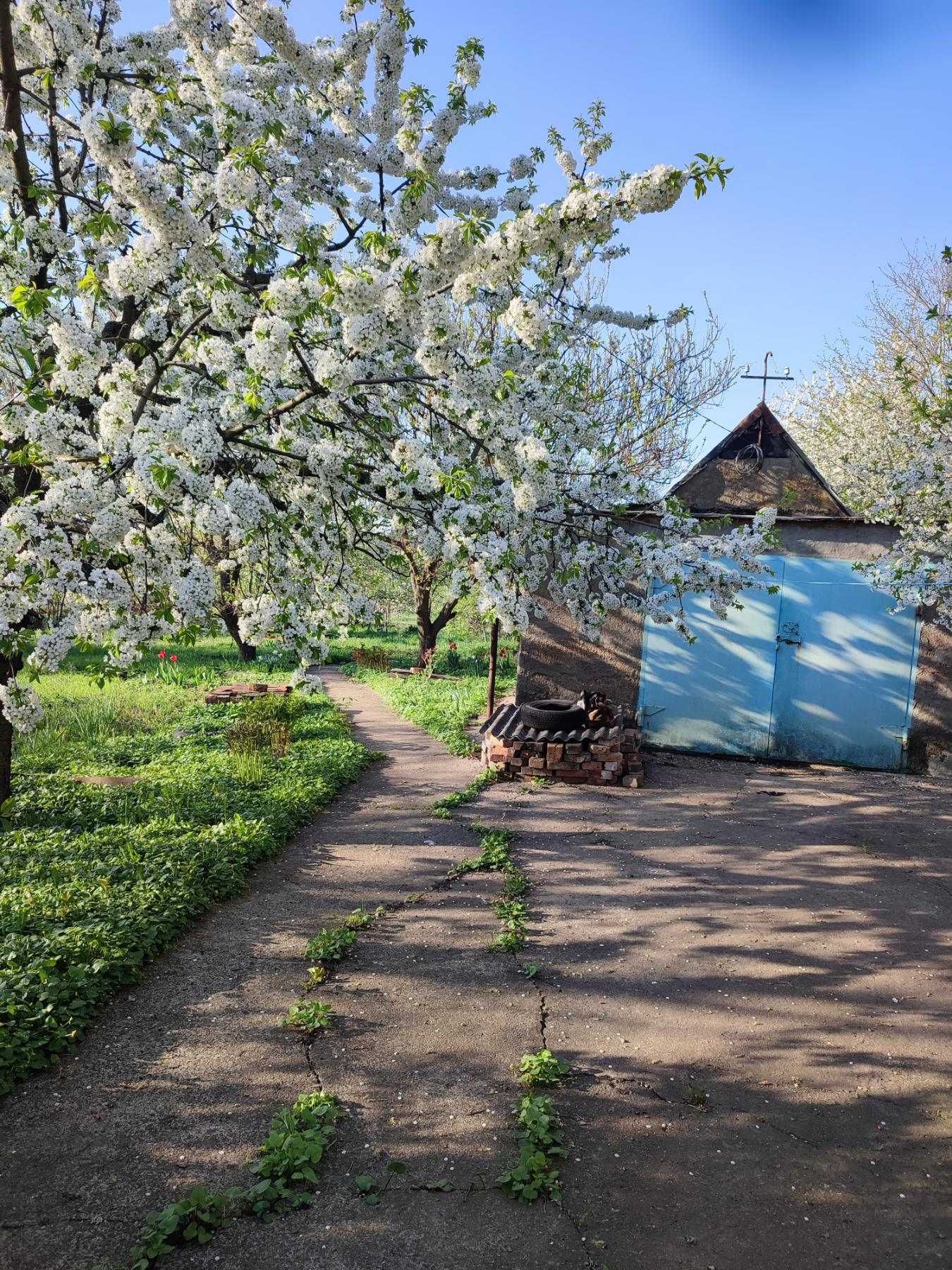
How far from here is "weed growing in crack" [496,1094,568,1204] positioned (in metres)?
2.76

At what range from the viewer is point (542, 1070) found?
3463mm

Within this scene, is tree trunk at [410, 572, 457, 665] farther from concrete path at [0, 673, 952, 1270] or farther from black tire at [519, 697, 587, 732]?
concrete path at [0, 673, 952, 1270]

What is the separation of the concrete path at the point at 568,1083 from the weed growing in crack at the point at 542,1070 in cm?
8

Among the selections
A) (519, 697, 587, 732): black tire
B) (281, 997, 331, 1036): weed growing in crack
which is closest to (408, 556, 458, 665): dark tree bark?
(519, 697, 587, 732): black tire

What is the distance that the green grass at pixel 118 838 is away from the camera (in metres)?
3.85

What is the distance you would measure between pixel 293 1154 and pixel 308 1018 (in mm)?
990

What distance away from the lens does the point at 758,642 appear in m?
10.0

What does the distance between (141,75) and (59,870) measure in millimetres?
5173

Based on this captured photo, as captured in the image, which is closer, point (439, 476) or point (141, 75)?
point (439, 476)

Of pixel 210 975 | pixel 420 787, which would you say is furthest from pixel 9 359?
pixel 420 787

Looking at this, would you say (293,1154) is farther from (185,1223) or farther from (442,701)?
(442,701)

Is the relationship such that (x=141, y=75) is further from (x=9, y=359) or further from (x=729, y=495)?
(x=729, y=495)

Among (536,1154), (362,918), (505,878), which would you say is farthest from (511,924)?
(536,1154)

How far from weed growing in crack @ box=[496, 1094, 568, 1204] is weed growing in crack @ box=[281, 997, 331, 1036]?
108 centimetres
